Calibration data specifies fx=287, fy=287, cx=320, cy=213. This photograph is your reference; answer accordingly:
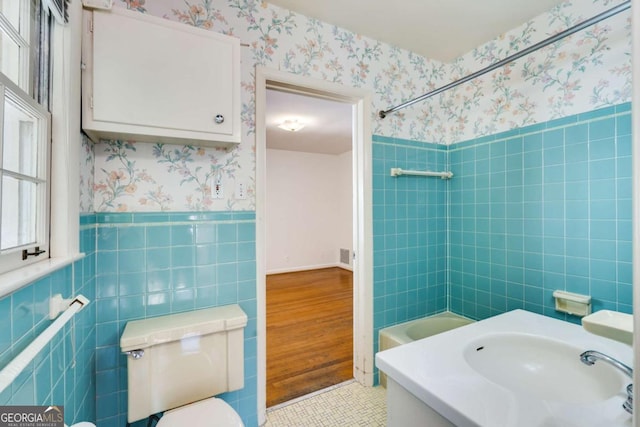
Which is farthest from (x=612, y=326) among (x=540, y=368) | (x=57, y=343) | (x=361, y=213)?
(x=57, y=343)

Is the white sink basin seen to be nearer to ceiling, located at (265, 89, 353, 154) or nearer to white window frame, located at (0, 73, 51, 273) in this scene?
white window frame, located at (0, 73, 51, 273)

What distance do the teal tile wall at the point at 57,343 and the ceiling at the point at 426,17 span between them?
1.70 meters

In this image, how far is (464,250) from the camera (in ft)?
7.45

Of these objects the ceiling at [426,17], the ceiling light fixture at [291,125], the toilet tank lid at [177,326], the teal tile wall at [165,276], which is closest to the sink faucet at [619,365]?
the toilet tank lid at [177,326]

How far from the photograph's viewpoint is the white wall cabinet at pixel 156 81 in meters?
1.13

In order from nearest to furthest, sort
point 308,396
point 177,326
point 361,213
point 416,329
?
1. point 177,326
2. point 308,396
3. point 361,213
4. point 416,329

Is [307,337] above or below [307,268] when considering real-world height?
below

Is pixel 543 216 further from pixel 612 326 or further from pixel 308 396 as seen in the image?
pixel 308 396

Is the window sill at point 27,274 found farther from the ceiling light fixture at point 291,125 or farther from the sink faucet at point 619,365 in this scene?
the ceiling light fixture at point 291,125

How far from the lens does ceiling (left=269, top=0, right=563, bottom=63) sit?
1676mm

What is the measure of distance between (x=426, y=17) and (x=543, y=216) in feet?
4.74

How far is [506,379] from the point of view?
1224mm

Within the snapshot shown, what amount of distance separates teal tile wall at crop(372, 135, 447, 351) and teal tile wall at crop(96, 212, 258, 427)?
0.92 metres

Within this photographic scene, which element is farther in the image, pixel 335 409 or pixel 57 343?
pixel 335 409
